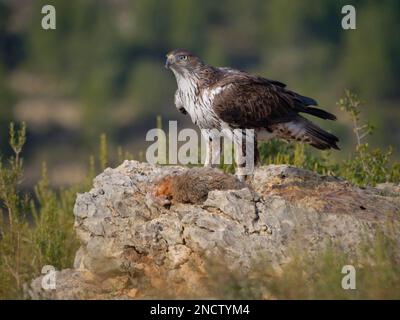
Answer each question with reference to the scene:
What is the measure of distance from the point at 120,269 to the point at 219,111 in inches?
97.9

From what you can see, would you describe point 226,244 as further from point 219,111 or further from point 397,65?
point 397,65

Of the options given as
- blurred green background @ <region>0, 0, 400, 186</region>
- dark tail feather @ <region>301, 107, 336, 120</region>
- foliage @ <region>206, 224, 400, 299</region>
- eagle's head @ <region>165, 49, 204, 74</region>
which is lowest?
foliage @ <region>206, 224, 400, 299</region>

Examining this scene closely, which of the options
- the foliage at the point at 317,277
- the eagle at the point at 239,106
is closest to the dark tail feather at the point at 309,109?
the eagle at the point at 239,106

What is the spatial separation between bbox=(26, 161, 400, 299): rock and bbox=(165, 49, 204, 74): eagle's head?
6.11 feet

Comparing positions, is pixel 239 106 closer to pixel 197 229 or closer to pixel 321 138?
pixel 321 138

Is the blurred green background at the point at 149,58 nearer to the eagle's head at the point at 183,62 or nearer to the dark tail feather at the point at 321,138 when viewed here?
the dark tail feather at the point at 321,138

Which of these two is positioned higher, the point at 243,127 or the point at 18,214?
the point at 243,127

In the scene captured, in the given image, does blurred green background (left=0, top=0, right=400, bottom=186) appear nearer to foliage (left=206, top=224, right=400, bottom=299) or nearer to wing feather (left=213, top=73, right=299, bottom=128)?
wing feather (left=213, top=73, right=299, bottom=128)

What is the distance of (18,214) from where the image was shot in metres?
11.2

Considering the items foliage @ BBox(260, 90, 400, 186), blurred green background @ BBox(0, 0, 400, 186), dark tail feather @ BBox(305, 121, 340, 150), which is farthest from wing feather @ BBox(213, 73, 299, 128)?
blurred green background @ BBox(0, 0, 400, 186)

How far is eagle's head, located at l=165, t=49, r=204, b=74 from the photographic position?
1108 centimetres

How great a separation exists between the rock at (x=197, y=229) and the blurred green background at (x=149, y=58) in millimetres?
54892

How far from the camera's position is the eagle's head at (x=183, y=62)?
11.1 m
